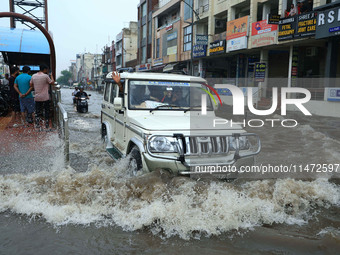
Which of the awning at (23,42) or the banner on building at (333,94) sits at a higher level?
the awning at (23,42)

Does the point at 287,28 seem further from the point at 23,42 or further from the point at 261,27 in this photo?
the point at 23,42

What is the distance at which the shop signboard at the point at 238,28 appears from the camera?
22.4 meters

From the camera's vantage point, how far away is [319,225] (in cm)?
392

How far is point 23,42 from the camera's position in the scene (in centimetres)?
900

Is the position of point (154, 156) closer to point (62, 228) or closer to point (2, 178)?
point (62, 228)

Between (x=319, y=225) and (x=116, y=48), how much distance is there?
226 feet

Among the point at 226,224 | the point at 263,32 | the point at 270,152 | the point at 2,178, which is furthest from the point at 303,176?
the point at 263,32

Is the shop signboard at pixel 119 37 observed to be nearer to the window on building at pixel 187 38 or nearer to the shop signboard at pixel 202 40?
the window on building at pixel 187 38

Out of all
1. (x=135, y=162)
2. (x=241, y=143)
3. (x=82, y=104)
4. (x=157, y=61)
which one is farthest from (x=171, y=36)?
(x=135, y=162)

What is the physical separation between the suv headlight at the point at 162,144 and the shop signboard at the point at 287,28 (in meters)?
16.2

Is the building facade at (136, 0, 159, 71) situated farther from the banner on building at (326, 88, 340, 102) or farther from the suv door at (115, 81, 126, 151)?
the suv door at (115, 81, 126, 151)

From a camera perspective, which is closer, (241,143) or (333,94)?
(241,143)

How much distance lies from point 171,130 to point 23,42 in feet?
22.0

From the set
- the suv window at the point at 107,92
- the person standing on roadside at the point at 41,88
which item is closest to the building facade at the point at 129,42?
the person standing on roadside at the point at 41,88
